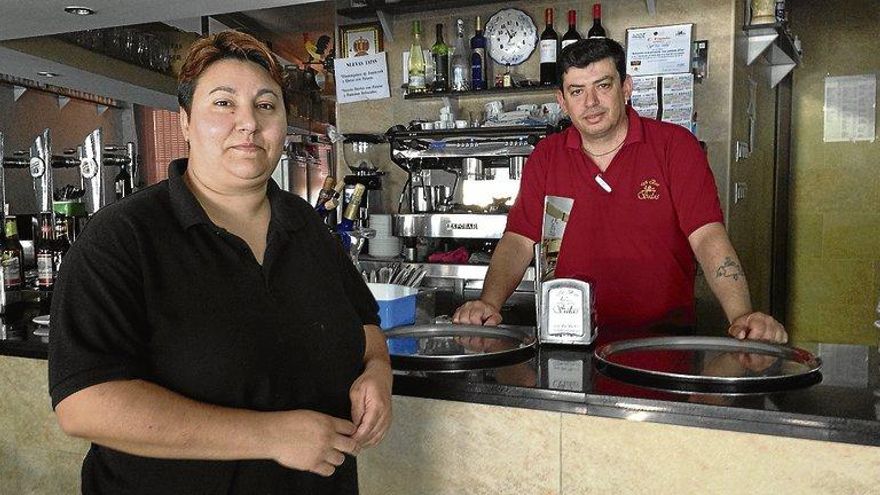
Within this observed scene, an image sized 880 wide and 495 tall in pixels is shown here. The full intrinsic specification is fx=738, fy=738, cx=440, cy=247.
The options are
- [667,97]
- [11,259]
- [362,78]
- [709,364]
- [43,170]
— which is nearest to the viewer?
[709,364]

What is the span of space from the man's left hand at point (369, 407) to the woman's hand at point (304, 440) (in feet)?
0.39

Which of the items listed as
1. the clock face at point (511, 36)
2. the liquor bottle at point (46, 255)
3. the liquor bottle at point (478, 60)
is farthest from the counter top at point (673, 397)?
the clock face at point (511, 36)

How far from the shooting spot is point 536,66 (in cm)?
373

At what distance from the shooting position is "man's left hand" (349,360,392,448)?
1.11 m

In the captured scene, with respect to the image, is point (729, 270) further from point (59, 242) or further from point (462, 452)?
point (59, 242)

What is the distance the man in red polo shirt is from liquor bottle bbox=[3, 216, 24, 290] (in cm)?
145

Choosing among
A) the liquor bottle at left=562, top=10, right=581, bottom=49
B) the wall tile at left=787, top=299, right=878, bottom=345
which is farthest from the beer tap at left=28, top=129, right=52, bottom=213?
the wall tile at left=787, top=299, right=878, bottom=345

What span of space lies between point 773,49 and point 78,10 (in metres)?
3.32

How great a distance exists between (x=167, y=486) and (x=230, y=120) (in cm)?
51

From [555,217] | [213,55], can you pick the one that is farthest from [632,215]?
[213,55]

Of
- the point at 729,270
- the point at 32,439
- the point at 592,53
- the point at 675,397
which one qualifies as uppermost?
the point at 592,53

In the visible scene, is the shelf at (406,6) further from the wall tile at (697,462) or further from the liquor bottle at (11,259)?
the wall tile at (697,462)

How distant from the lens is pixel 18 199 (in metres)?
5.83

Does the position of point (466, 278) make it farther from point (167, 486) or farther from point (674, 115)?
point (167, 486)
